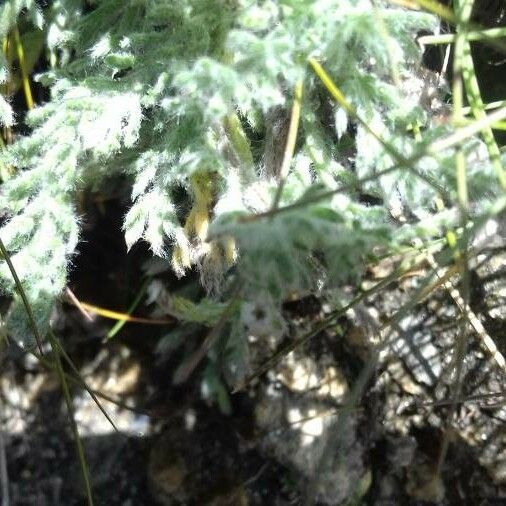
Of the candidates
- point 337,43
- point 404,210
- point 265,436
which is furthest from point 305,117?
point 265,436

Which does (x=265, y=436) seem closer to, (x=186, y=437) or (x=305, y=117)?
(x=186, y=437)

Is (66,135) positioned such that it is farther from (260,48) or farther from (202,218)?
(260,48)

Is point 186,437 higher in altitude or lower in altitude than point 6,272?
lower

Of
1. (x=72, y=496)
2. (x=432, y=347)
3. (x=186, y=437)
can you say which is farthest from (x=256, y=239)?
(x=72, y=496)

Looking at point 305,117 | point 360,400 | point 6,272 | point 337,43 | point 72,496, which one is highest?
point 337,43

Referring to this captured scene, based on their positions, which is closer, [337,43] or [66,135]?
[337,43]

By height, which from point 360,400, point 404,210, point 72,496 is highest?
point 404,210

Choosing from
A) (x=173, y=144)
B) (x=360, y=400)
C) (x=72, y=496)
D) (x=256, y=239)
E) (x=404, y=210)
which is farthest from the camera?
(x=72, y=496)

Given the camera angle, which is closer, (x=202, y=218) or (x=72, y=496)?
(x=202, y=218)

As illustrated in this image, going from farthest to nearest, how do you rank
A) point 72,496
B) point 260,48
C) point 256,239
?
point 72,496 → point 260,48 → point 256,239
